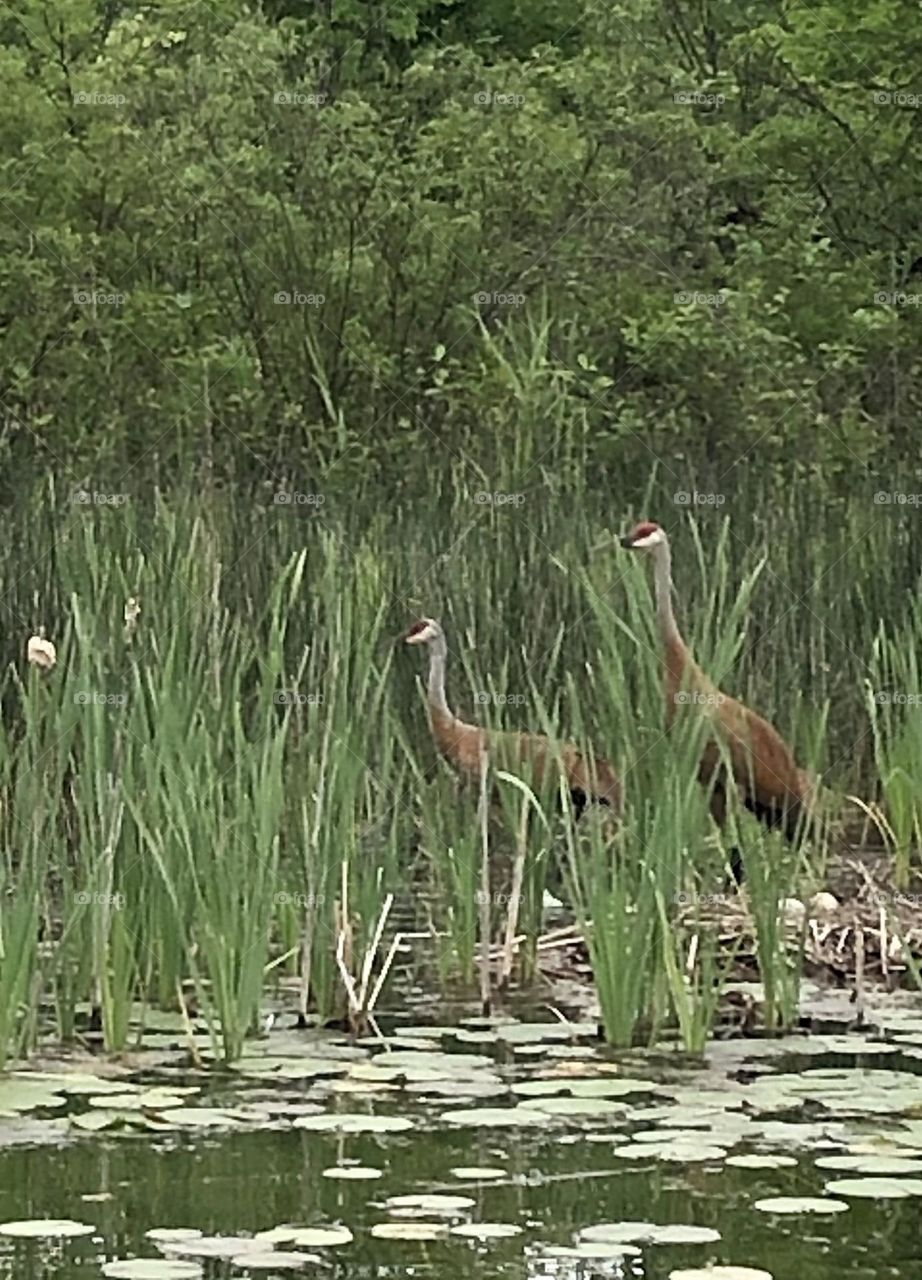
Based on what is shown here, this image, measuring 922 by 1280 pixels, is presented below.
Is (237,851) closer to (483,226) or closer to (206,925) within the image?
(206,925)

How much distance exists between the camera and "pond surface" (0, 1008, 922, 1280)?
11.6ft

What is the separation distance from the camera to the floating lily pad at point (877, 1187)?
3.76 meters

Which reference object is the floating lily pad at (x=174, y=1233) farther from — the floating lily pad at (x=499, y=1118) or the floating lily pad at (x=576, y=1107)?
the floating lily pad at (x=576, y=1107)

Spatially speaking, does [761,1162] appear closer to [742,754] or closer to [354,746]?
[354,746]

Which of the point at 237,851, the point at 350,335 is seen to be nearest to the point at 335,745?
the point at 237,851

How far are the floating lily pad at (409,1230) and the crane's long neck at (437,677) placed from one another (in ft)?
9.46

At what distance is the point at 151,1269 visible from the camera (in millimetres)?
3383

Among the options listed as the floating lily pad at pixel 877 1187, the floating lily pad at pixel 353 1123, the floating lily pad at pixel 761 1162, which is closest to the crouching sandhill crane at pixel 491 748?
the floating lily pad at pixel 353 1123

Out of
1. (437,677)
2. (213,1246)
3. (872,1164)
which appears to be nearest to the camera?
(213,1246)

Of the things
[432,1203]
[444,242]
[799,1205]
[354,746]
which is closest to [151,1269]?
[432,1203]

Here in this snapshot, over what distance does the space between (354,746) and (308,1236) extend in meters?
1.73

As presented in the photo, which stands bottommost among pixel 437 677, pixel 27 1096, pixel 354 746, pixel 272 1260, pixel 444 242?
pixel 27 1096

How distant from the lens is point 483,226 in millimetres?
12242

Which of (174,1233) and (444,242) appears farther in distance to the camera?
(444,242)
